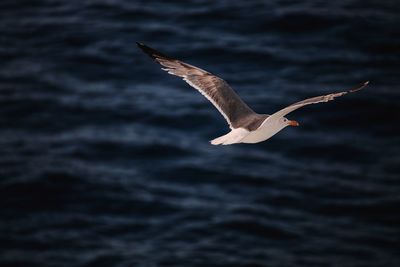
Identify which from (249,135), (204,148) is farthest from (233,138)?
(204,148)

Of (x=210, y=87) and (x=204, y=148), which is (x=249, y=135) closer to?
(x=210, y=87)

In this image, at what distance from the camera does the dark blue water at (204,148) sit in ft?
96.4

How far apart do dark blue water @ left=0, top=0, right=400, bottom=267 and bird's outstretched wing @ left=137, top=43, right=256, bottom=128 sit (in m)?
14.7

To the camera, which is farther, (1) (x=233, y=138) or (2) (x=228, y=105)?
(2) (x=228, y=105)

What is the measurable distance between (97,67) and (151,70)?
9.82 feet

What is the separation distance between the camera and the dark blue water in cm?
2938

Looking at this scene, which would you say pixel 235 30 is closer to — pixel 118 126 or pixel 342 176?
pixel 118 126

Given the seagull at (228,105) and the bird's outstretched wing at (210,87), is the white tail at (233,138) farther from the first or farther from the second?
the bird's outstretched wing at (210,87)

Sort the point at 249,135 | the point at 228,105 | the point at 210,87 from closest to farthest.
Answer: the point at 249,135 → the point at 228,105 → the point at 210,87

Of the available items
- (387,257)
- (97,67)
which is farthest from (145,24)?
(387,257)

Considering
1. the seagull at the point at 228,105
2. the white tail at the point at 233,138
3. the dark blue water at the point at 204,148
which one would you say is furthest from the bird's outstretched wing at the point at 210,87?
the dark blue water at the point at 204,148

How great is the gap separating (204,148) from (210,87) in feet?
56.6

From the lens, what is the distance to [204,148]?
1248 inches

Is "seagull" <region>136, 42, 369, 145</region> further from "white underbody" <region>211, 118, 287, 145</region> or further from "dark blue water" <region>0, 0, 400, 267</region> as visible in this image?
"dark blue water" <region>0, 0, 400, 267</region>
